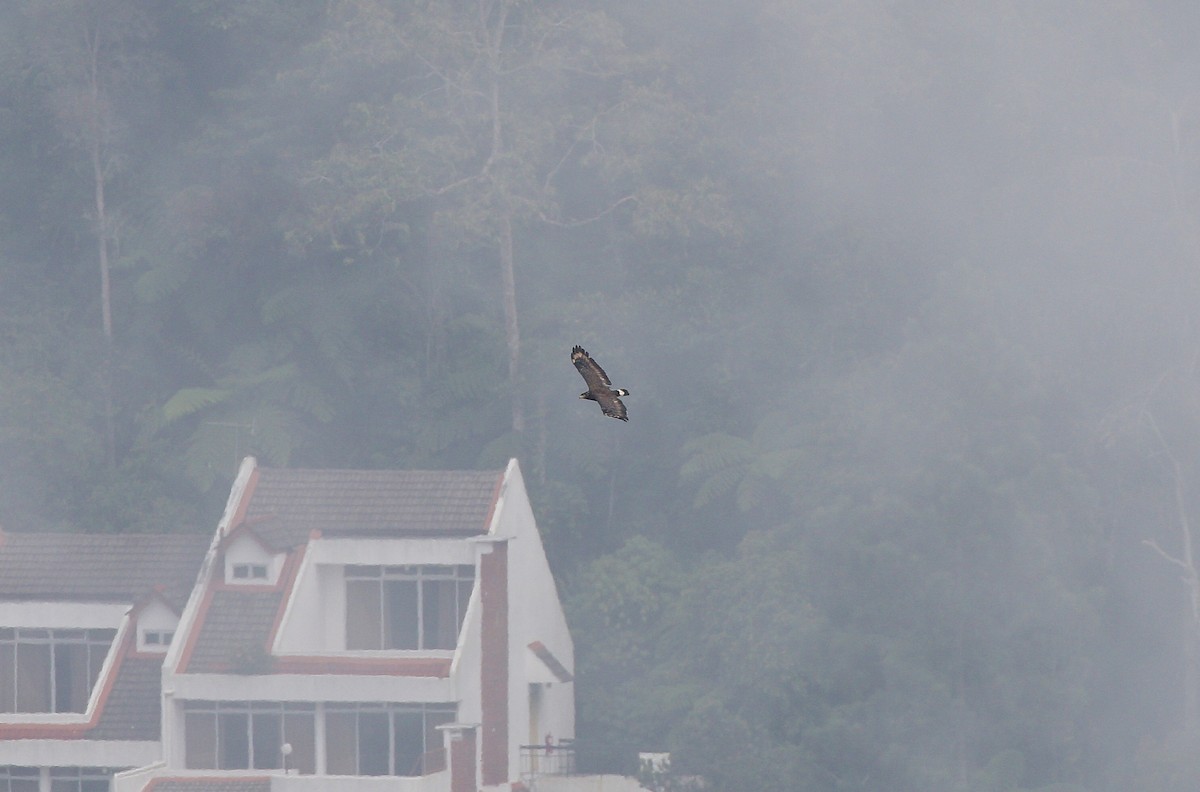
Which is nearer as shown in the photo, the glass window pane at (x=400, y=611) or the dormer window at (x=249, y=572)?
the dormer window at (x=249, y=572)

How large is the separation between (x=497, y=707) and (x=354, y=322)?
11.7 metres

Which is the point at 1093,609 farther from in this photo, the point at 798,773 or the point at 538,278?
the point at 538,278

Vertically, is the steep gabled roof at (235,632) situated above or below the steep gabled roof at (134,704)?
above

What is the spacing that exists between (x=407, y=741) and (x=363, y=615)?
2498mm

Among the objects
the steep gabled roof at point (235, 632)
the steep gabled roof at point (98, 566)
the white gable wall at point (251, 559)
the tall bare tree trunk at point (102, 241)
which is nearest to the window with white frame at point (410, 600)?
the white gable wall at point (251, 559)

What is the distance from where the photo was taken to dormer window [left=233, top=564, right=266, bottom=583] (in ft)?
117

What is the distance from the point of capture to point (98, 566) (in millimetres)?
36719

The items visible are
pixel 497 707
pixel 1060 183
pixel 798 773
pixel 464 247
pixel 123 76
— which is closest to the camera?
pixel 798 773

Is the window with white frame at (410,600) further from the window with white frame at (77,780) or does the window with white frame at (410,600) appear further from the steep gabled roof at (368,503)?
the window with white frame at (77,780)

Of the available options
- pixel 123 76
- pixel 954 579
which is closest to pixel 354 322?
pixel 123 76

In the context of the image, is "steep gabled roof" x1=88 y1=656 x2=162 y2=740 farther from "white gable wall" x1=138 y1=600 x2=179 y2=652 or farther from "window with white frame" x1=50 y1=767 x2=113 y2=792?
"window with white frame" x1=50 y1=767 x2=113 y2=792

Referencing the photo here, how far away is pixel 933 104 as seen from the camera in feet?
146

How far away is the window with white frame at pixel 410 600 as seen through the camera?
36219 mm

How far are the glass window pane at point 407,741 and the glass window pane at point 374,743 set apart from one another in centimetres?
16
